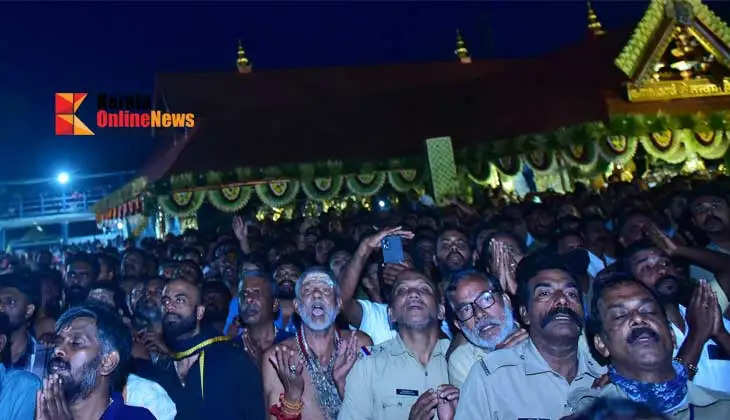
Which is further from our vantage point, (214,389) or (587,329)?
(214,389)

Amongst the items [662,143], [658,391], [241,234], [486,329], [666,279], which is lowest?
[658,391]

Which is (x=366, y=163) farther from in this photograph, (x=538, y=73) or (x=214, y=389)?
(x=214, y=389)

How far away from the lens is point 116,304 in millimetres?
5656

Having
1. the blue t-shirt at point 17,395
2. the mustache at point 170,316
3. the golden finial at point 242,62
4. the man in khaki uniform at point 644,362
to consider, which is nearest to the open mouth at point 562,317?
the man in khaki uniform at point 644,362

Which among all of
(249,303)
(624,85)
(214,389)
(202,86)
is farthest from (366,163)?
(214,389)

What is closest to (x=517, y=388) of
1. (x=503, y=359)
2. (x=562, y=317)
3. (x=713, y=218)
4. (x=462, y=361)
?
(x=503, y=359)

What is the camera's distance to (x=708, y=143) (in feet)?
47.0

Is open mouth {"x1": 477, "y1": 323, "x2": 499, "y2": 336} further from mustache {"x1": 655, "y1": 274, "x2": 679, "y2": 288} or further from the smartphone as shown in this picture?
mustache {"x1": 655, "y1": 274, "x2": 679, "y2": 288}

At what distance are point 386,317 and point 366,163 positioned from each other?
37.2 feet

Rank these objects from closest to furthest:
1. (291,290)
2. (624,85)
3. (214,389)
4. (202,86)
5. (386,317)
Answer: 1. (214,389)
2. (386,317)
3. (291,290)
4. (624,85)
5. (202,86)

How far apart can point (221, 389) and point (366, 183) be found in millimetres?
12785

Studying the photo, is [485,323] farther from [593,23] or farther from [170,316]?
[593,23]

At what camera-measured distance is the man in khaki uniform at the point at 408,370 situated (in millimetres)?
3342

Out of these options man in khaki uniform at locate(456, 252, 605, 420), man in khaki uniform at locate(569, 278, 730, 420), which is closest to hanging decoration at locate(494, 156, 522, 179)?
man in khaki uniform at locate(456, 252, 605, 420)
